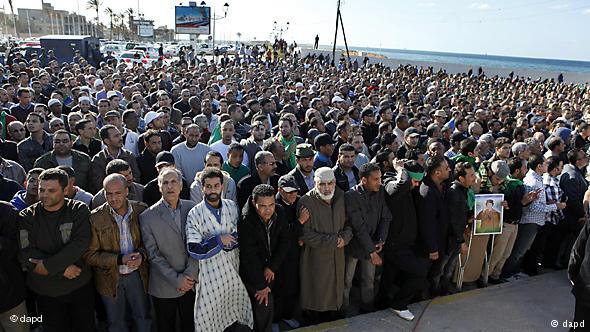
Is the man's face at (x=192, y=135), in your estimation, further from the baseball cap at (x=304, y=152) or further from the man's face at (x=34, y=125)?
the man's face at (x=34, y=125)

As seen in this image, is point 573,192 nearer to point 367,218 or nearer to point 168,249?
point 367,218

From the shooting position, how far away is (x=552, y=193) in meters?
5.36

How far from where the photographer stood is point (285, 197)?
4.28 metres

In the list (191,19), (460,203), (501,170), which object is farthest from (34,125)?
(191,19)

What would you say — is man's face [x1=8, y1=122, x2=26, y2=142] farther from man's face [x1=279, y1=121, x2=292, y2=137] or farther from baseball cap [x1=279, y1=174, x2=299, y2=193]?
baseball cap [x1=279, y1=174, x2=299, y2=193]

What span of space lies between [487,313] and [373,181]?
1.96m

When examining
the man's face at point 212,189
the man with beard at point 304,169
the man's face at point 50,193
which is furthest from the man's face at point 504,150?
the man's face at point 50,193

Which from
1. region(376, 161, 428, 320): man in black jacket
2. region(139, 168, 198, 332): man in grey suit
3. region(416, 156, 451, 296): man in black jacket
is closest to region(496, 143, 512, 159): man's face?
region(416, 156, 451, 296): man in black jacket

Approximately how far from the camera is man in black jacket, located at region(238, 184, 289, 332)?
3.84 metres

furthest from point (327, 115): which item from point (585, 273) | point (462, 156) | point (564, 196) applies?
point (585, 273)

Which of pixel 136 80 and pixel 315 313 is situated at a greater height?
pixel 136 80

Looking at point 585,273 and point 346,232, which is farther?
point 346,232

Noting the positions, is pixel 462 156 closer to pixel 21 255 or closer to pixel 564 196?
pixel 564 196

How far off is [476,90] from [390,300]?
17.1 meters
